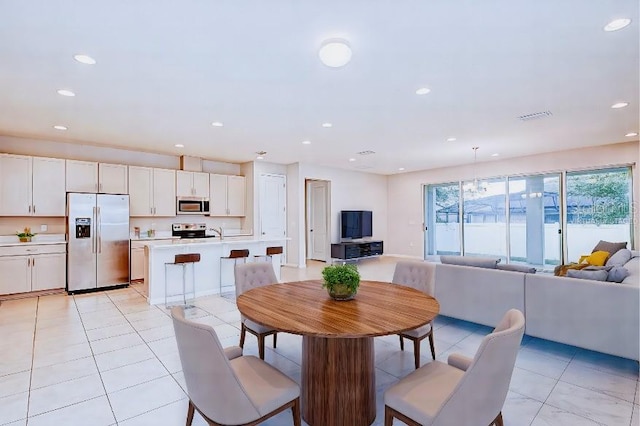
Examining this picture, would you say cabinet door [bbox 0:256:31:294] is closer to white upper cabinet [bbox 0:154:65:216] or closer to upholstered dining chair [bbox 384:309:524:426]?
white upper cabinet [bbox 0:154:65:216]

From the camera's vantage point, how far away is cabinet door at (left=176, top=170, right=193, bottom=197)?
22.6 feet

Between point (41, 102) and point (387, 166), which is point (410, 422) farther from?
point (387, 166)

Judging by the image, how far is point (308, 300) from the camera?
2248 mm

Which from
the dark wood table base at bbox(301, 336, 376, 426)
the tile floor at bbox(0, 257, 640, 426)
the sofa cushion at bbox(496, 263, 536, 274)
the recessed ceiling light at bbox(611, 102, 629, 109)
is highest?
the recessed ceiling light at bbox(611, 102, 629, 109)

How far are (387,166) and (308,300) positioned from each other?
6.97 meters

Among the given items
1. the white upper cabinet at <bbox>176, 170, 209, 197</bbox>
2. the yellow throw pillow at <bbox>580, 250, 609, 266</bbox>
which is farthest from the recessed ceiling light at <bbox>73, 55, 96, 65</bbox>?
the yellow throw pillow at <bbox>580, 250, 609, 266</bbox>

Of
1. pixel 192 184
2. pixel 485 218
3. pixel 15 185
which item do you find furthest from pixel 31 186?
pixel 485 218

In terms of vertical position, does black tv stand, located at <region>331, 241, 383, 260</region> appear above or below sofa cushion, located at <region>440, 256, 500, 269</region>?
below

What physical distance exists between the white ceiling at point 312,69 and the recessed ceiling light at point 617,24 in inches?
2.0

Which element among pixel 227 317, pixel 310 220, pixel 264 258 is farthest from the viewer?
pixel 310 220

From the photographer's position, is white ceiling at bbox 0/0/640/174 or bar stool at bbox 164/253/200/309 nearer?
white ceiling at bbox 0/0/640/174

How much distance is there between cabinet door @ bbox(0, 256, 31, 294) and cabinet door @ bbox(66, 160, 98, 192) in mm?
1356

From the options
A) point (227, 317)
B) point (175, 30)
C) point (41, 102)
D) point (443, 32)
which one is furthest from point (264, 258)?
point (443, 32)

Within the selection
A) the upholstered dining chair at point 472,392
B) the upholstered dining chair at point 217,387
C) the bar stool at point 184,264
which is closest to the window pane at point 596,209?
the upholstered dining chair at point 472,392
